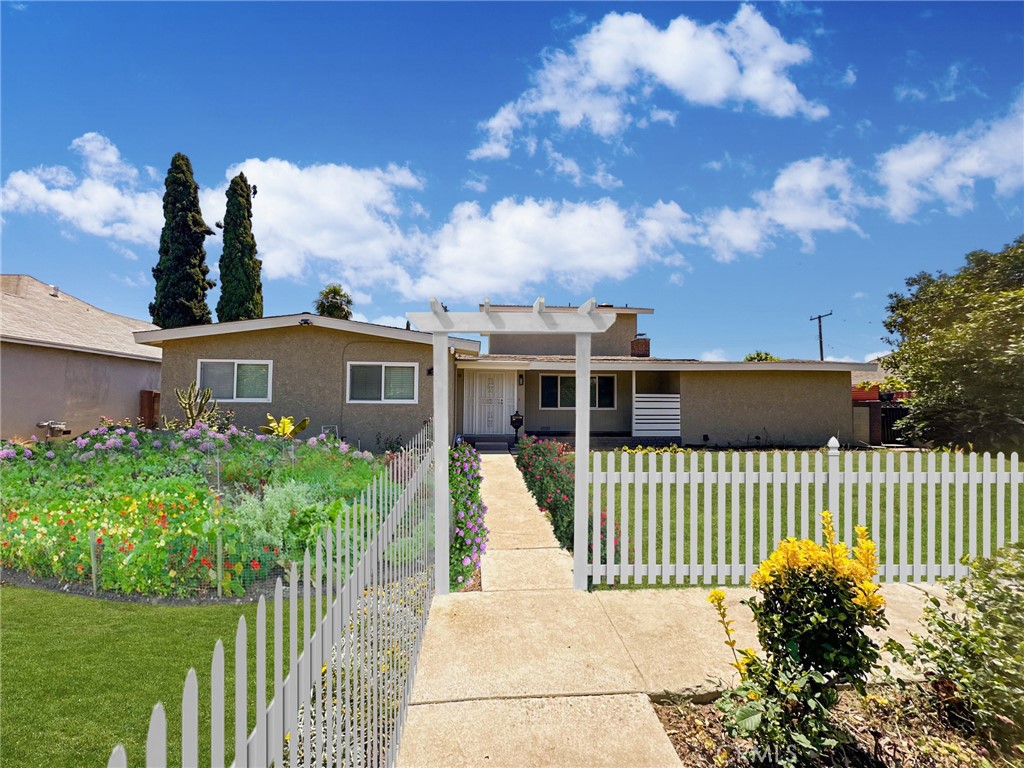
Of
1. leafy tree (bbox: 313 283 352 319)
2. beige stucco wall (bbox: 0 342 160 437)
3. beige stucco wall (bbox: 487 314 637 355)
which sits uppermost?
leafy tree (bbox: 313 283 352 319)

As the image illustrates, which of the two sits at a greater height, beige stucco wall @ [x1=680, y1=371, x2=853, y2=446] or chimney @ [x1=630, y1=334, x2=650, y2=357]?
chimney @ [x1=630, y1=334, x2=650, y2=357]

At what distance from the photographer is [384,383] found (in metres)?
14.7

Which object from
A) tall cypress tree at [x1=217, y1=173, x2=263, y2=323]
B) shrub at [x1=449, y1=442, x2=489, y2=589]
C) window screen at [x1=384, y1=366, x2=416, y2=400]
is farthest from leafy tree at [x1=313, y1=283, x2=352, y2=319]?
shrub at [x1=449, y1=442, x2=489, y2=589]

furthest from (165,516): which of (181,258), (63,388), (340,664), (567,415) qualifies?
(181,258)

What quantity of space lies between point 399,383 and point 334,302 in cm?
2185

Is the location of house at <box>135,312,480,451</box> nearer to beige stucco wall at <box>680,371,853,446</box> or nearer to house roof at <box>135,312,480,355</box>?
house roof at <box>135,312,480,355</box>

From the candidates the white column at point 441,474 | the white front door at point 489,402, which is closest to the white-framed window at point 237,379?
the white front door at point 489,402

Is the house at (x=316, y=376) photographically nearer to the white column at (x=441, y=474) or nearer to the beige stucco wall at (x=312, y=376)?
the beige stucco wall at (x=312, y=376)

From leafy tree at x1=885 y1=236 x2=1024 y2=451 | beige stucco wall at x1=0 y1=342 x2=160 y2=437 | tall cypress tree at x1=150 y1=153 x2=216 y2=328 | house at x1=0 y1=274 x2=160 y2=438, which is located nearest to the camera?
leafy tree at x1=885 y1=236 x2=1024 y2=451

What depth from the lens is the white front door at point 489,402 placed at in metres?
19.6

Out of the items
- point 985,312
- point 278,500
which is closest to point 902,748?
point 278,500

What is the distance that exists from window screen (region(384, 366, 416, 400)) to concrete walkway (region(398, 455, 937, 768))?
9.66 m

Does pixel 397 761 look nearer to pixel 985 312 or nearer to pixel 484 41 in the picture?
pixel 484 41

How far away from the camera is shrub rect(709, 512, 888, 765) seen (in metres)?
2.41
